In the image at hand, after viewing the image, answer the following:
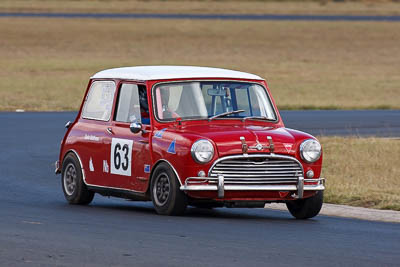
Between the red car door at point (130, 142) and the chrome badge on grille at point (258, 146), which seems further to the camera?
the red car door at point (130, 142)

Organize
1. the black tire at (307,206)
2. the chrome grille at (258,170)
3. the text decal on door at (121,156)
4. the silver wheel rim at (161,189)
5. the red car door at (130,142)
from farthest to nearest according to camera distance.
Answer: the text decal on door at (121,156) → the red car door at (130,142) → the black tire at (307,206) → the silver wheel rim at (161,189) → the chrome grille at (258,170)

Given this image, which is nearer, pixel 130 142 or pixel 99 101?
pixel 130 142

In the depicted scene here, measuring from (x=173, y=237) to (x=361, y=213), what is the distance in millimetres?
3404

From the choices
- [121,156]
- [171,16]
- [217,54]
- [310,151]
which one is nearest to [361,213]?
[310,151]

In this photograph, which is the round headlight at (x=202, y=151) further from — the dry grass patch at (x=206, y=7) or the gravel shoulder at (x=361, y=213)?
the dry grass patch at (x=206, y=7)

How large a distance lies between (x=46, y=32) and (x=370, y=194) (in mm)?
56795

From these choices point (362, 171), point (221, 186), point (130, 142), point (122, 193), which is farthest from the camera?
point (362, 171)

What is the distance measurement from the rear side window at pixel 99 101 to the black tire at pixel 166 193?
165 cm

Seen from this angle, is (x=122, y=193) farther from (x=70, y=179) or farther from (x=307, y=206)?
(x=307, y=206)

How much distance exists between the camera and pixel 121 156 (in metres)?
12.6

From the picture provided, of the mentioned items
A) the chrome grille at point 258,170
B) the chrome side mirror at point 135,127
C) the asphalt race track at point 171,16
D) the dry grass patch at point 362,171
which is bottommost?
the dry grass patch at point 362,171

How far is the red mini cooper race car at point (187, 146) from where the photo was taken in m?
11.5

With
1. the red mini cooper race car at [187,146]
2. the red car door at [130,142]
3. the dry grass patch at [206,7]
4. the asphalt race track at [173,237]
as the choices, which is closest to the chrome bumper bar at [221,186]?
the red mini cooper race car at [187,146]

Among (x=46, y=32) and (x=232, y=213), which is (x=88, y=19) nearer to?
(x=46, y=32)
